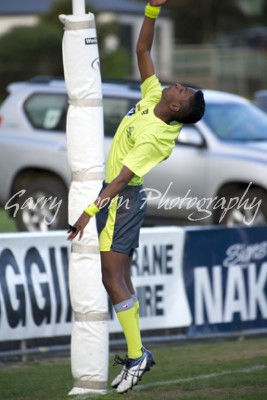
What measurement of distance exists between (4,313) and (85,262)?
7.53 ft

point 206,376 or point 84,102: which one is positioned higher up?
point 84,102

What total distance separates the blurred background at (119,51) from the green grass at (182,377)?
30277 millimetres

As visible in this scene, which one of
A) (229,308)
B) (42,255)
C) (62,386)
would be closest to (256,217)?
(229,308)

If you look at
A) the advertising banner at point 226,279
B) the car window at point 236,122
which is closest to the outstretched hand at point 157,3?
the advertising banner at point 226,279

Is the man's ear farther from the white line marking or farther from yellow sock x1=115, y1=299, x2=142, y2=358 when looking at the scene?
the white line marking

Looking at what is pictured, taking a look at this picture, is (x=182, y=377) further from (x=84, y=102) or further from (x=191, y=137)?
(x=191, y=137)

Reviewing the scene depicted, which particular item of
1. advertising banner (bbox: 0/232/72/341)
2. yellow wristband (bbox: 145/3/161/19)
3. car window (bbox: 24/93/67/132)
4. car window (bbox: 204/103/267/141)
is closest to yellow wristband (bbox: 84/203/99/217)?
yellow wristband (bbox: 145/3/161/19)

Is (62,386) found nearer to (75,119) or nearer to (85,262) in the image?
(85,262)

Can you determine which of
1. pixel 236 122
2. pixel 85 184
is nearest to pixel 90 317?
pixel 85 184

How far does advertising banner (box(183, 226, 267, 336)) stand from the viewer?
37.1 ft

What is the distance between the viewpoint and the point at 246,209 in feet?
48.1

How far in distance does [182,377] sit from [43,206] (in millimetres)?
7076

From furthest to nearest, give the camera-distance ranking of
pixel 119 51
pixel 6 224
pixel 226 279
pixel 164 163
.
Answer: pixel 119 51, pixel 6 224, pixel 164 163, pixel 226 279

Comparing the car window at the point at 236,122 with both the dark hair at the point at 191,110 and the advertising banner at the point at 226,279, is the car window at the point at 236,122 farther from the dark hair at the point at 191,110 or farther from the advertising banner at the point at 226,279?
the dark hair at the point at 191,110
